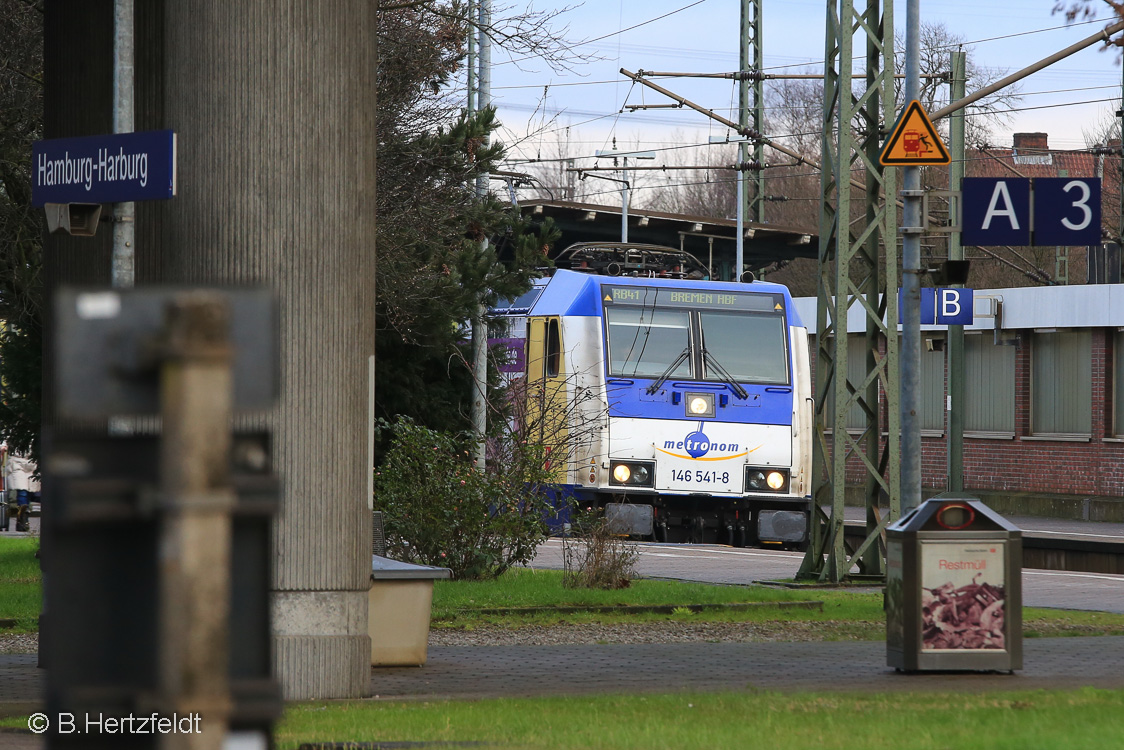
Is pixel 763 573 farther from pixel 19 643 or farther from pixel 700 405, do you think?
pixel 19 643

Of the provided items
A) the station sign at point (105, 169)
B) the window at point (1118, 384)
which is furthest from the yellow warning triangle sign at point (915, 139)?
the window at point (1118, 384)

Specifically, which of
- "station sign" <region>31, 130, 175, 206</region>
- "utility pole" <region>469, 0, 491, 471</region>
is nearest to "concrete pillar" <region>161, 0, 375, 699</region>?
"station sign" <region>31, 130, 175, 206</region>

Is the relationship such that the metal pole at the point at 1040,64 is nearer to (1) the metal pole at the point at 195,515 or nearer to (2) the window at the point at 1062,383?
(1) the metal pole at the point at 195,515

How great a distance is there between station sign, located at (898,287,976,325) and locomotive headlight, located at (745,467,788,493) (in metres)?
2.90

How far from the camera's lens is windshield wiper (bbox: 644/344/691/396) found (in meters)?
20.3

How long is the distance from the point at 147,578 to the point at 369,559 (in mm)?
6517

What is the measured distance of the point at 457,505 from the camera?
15.0 m

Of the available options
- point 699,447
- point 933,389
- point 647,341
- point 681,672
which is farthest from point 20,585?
point 933,389

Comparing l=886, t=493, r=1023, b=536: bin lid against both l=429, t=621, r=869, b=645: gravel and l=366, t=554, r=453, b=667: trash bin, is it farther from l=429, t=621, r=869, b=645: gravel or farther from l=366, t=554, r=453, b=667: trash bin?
l=366, t=554, r=453, b=667: trash bin

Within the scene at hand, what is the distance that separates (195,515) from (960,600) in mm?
7954

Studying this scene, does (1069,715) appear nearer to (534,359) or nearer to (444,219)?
(444,219)

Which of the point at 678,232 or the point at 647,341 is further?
the point at 678,232

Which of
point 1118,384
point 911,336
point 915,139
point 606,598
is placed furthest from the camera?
point 1118,384

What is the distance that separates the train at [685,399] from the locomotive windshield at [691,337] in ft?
0.04
